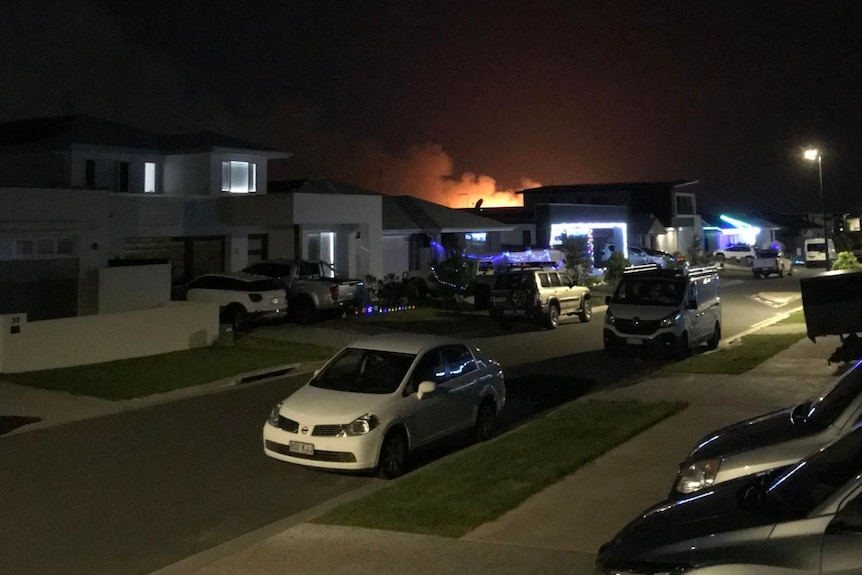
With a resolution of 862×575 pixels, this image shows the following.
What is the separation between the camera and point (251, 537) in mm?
7754

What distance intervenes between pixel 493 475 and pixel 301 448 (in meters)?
2.22

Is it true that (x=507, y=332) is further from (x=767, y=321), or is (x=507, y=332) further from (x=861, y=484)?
(x=861, y=484)

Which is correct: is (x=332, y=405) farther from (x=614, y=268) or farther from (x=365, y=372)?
(x=614, y=268)

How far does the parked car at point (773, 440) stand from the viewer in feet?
22.3

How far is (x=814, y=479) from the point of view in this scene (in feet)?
14.4

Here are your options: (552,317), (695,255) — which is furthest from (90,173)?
(695,255)

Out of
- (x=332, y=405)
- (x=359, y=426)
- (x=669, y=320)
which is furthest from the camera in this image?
(x=669, y=320)

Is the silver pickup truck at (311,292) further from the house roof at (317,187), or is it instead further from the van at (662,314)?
the van at (662,314)

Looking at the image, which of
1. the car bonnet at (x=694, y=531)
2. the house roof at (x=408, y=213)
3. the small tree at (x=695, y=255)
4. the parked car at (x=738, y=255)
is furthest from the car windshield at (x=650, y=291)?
the parked car at (x=738, y=255)

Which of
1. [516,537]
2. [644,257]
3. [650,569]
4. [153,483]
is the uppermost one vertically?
[644,257]

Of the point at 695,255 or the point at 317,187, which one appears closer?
the point at 317,187

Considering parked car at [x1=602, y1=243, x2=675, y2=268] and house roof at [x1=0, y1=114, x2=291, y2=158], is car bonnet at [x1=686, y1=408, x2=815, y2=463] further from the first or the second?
parked car at [x1=602, y1=243, x2=675, y2=268]

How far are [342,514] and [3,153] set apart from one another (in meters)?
29.4

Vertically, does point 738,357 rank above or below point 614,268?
below
